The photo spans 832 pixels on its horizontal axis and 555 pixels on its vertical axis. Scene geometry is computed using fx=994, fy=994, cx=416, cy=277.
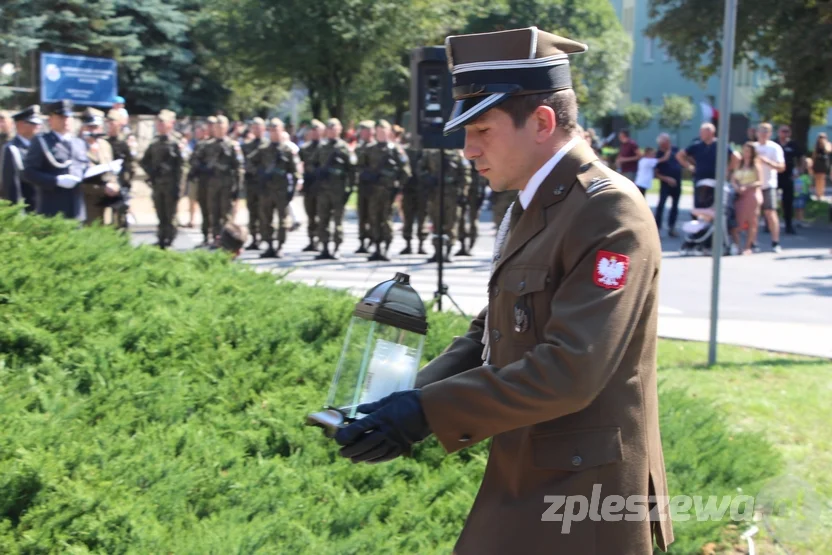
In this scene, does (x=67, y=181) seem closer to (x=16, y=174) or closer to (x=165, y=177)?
(x=16, y=174)

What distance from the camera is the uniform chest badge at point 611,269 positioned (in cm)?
210

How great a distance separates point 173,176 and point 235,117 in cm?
2306

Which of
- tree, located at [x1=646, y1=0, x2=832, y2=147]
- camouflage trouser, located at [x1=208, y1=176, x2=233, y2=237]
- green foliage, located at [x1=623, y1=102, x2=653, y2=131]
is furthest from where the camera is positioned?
green foliage, located at [x1=623, y1=102, x2=653, y2=131]

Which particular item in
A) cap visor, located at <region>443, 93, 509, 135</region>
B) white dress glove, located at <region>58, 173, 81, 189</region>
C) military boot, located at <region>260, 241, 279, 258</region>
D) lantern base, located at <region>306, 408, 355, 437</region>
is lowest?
military boot, located at <region>260, 241, 279, 258</region>

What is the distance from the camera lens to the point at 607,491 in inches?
90.4

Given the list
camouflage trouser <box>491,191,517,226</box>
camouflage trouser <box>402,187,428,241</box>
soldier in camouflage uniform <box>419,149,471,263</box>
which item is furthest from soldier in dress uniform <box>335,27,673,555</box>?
camouflage trouser <box>402,187,428,241</box>

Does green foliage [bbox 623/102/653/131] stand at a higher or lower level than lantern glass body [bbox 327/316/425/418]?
higher

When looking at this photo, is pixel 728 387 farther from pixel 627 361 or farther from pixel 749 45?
pixel 749 45

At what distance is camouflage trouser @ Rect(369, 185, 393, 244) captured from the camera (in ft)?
54.6

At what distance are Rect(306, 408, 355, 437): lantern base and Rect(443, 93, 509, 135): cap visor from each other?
0.74 meters

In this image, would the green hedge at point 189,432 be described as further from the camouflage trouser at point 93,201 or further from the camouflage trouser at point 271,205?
the camouflage trouser at point 271,205

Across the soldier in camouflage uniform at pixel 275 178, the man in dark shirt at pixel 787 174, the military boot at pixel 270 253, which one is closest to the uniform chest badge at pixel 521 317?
the soldier in camouflage uniform at pixel 275 178

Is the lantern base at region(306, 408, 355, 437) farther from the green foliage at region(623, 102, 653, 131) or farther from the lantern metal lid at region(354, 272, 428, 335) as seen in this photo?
the green foliage at region(623, 102, 653, 131)

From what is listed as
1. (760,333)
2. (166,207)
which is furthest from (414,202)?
(760,333)
